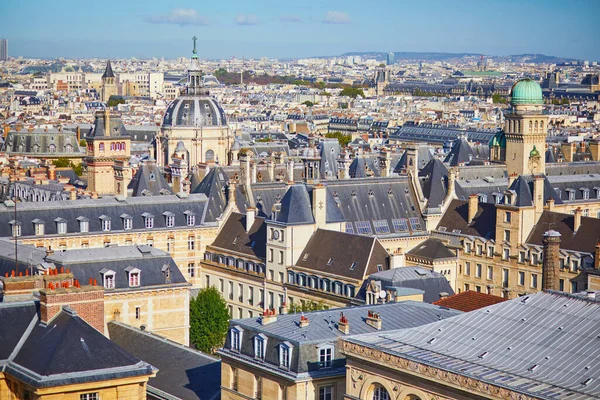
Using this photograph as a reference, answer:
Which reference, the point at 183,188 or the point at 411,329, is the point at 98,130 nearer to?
the point at 183,188

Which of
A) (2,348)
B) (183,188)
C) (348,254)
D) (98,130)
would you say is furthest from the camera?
(98,130)

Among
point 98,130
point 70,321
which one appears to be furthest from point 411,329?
point 98,130

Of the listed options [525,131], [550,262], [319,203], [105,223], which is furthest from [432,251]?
[525,131]

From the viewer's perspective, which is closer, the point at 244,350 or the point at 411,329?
the point at 411,329

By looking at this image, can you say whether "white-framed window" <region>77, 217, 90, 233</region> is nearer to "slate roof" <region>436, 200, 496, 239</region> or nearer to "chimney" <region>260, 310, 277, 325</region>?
"slate roof" <region>436, 200, 496, 239</region>

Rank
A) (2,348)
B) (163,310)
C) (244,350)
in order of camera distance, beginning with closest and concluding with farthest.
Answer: (2,348)
(244,350)
(163,310)

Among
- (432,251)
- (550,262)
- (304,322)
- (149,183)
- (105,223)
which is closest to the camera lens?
(304,322)

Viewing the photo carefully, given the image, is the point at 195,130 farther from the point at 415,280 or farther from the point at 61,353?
the point at 61,353

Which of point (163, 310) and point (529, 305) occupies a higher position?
point (529, 305)
